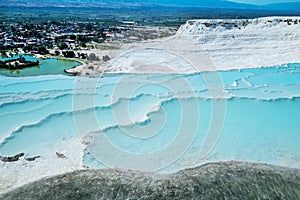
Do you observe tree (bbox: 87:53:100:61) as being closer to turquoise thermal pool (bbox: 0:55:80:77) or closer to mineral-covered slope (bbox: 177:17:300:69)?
turquoise thermal pool (bbox: 0:55:80:77)

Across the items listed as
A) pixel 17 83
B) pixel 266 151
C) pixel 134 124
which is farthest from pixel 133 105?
pixel 17 83

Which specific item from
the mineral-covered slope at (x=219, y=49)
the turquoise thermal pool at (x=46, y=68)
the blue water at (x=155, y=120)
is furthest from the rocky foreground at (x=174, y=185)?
the turquoise thermal pool at (x=46, y=68)

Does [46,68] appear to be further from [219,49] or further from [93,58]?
[219,49]

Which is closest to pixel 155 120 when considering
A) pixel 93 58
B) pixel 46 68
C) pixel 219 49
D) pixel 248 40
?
pixel 46 68

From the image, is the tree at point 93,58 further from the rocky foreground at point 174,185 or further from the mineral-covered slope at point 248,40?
the rocky foreground at point 174,185

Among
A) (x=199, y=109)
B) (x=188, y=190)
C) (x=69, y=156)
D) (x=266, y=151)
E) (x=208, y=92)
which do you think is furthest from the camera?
(x=208, y=92)

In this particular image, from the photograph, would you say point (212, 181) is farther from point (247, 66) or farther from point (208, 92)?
point (247, 66)
